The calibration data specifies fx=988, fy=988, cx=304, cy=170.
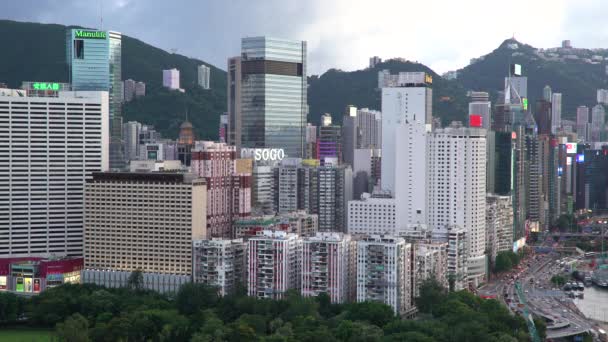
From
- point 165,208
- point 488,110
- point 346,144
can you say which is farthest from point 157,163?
point 488,110

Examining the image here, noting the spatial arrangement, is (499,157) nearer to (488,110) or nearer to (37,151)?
(488,110)

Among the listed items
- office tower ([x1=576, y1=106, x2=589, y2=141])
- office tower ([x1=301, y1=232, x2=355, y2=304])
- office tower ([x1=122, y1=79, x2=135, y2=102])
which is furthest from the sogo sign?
office tower ([x1=576, y1=106, x2=589, y2=141])

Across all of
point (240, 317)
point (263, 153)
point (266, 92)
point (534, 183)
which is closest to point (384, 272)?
point (240, 317)

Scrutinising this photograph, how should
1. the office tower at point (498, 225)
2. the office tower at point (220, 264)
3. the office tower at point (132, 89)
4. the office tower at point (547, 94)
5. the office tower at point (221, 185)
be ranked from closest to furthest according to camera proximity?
the office tower at point (220, 264), the office tower at point (221, 185), the office tower at point (498, 225), the office tower at point (132, 89), the office tower at point (547, 94)

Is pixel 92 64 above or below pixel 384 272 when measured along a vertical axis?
above

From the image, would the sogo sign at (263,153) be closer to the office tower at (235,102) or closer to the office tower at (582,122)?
the office tower at (235,102)

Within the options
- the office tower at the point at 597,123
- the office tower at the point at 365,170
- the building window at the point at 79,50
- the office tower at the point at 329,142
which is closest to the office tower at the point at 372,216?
the office tower at the point at 365,170

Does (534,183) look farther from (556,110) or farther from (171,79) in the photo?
(171,79)
